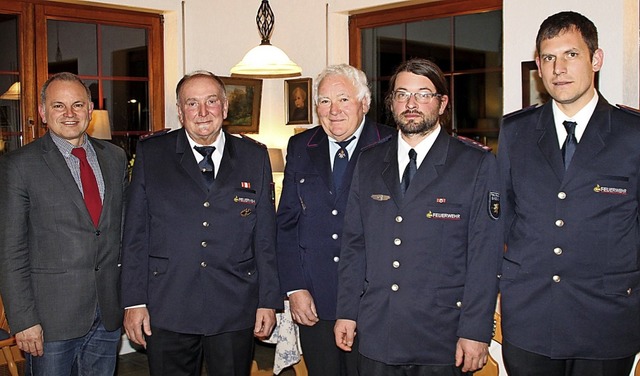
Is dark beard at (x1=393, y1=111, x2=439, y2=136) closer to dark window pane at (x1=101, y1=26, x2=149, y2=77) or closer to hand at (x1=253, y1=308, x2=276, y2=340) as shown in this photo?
hand at (x1=253, y1=308, x2=276, y2=340)

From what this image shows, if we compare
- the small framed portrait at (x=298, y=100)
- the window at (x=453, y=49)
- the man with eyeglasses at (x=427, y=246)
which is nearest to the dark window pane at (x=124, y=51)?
the small framed portrait at (x=298, y=100)

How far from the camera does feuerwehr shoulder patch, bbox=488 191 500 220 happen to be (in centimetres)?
250

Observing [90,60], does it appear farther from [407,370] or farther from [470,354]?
[470,354]

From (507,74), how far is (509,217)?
2.26m

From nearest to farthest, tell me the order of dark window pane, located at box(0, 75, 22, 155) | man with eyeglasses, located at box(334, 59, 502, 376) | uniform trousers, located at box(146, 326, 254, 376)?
man with eyeglasses, located at box(334, 59, 502, 376) < uniform trousers, located at box(146, 326, 254, 376) < dark window pane, located at box(0, 75, 22, 155)

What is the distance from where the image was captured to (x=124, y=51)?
5.65m

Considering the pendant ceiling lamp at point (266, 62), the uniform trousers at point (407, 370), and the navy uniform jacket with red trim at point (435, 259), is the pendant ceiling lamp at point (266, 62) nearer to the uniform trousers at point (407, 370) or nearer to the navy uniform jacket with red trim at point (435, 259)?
the navy uniform jacket with red trim at point (435, 259)

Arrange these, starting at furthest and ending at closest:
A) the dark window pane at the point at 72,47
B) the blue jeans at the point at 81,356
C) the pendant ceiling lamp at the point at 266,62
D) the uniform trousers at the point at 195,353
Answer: the dark window pane at the point at 72,47 < the pendant ceiling lamp at the point at 266,62 < the blue jeans at the point at 81,356 < the uniform trousers at the point at 195,353

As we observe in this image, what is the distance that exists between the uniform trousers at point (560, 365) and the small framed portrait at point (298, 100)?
11.9ft

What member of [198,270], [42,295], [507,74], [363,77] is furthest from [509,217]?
[507,74]

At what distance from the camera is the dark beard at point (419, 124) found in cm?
260

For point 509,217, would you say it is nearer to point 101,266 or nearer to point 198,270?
point 198,270

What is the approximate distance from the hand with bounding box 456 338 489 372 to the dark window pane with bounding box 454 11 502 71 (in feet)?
9.48

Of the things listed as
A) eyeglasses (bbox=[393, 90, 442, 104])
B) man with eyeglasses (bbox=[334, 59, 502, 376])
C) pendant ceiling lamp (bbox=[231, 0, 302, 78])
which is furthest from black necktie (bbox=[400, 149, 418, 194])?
pendant ceiling lamp (bbox=[231, 0, 302, 78])
